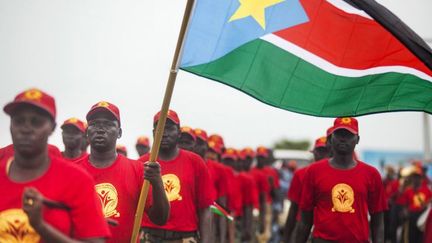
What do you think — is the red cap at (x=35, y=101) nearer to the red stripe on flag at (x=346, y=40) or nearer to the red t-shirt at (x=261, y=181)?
the red stripe on flag at (x=346, y=40)

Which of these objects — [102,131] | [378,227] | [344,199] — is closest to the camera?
[102,131]

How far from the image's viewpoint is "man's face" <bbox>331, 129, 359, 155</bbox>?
10023 mm

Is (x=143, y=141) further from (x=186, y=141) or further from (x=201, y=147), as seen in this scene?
(x=186, y=141)

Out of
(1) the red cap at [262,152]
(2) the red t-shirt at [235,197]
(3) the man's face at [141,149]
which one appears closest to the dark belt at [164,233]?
(3) the man's face at [141,149]

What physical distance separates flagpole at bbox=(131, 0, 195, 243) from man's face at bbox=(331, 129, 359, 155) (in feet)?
10.5

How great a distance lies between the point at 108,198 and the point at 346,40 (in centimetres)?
294

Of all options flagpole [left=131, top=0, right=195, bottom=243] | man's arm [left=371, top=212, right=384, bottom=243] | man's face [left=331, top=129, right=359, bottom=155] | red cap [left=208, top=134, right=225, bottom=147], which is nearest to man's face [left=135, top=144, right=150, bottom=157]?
red cap [left=208, top=134, right=225, bottom=147]

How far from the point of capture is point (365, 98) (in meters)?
8.84

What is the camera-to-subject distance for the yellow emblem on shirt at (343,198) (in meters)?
9.78

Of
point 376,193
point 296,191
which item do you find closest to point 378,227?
point 376,193

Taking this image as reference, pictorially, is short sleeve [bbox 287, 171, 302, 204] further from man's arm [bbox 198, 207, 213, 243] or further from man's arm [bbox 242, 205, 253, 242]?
man's arm [bbox 242, 205, 253, 242]

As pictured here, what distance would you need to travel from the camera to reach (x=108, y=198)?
25.4 feet

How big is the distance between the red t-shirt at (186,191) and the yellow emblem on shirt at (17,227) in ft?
15.3

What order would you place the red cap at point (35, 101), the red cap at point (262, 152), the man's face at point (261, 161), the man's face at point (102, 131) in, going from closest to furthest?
1. the red cap at point (35, 101)
2. the man's face at point (102, 131)
3. the man's face at point (261, 161)
4. the red cap at point (262, 152)
